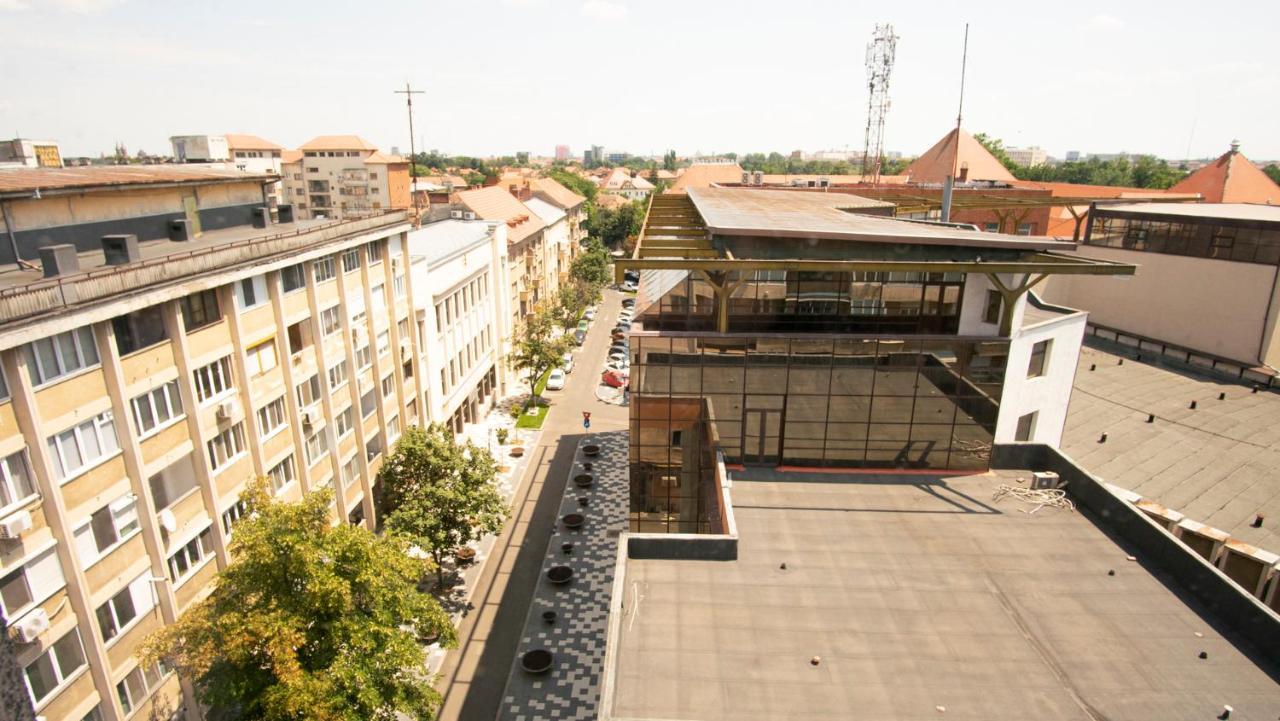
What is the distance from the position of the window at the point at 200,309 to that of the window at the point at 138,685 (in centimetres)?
953

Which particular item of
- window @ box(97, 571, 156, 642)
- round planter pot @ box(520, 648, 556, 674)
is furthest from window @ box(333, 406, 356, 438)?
round planter pot @ box(520, 648, 556, 674)

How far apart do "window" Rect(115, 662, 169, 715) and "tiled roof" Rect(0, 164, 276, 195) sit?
1378 cm

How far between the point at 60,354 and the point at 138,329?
2300 mm

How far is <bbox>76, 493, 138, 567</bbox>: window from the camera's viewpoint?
1545cm

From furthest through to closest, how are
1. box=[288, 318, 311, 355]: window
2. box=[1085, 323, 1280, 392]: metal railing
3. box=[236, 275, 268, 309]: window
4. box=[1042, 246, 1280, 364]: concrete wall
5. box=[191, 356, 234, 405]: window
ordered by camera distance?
box=[1042, 246, 1280, 364]: concrete wall < box=[1085, 323, 1280, 392]: metal railing < box=[288, 318, 311, 355]: window < box=[236, 275, 268, 309]: window < box=[191, 356, 234, 405]: window

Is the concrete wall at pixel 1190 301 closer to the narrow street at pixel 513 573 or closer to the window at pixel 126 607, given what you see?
the narrow street at pixel 513 573

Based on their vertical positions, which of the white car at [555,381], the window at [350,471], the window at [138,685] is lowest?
the white car at [555,381]

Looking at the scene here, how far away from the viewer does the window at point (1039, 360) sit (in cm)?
2295

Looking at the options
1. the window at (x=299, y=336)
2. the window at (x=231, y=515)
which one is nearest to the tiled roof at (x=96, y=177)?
the window at (x=299, y=336)

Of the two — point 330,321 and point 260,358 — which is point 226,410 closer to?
point 260,358

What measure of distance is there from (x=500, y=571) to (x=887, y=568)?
19248 millimetres

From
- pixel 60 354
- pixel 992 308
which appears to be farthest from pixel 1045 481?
pixel 60 354

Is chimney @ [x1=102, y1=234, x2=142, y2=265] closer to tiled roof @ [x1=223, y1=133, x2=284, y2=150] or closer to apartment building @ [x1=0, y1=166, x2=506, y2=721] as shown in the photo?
apartment building @ [x1=0, y1=166, x2=506, y2=721]

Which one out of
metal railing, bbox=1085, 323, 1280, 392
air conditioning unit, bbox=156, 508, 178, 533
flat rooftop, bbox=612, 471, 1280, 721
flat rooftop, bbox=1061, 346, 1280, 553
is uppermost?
air conditioning unit, bbox=156, 508, 178, 533
